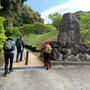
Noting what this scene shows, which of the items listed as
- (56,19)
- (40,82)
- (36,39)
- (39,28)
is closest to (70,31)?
(40,82)

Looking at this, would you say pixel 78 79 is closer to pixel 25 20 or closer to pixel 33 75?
pixel 33 75

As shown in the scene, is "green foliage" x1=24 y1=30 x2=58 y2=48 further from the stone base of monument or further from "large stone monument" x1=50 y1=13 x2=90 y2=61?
the stone base of monument

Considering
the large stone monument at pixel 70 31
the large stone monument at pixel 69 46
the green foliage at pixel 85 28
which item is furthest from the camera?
the green foliage at pixel 85 28

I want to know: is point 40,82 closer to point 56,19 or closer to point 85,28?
point 85,28

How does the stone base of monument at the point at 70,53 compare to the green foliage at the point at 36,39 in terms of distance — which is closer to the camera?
the stone base of monument at the point at 70,53

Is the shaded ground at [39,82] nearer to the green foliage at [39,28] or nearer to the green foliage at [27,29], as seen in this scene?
the green foliage at [27,29]

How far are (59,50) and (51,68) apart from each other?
2.11m

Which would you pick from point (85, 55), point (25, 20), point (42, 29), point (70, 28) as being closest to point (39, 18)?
point (25, 20)

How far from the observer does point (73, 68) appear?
7133 mm

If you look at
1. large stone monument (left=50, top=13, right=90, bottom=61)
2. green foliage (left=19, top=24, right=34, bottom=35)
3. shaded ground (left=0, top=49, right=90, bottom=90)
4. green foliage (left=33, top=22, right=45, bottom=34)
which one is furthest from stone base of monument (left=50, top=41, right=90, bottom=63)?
green foliage (left=33, top=22, right=45, bottom=34)

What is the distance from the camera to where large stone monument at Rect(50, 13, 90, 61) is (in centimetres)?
830

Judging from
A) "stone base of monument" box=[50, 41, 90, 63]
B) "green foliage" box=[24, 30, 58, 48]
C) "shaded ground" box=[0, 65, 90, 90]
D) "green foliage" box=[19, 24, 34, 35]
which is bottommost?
"shaded ground" box=[0, 65, 90, 90]

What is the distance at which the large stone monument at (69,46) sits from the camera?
8305 mm

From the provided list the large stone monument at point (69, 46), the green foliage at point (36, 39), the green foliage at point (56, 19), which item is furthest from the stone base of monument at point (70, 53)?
the green foliage at point (56, 19)
